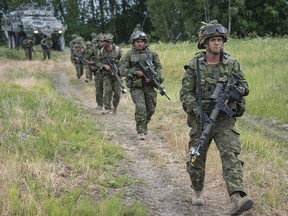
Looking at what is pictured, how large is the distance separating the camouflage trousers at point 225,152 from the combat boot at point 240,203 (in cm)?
6

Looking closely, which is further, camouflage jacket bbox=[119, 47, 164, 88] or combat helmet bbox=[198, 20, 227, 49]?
camouflage jacket bbox=[119, 47, 164, 88]

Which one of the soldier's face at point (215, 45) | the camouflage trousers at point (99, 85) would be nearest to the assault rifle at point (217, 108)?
the soldier's face at point (215, 45)

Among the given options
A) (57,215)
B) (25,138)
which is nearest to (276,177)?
(57,215)

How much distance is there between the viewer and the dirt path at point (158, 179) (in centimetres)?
490

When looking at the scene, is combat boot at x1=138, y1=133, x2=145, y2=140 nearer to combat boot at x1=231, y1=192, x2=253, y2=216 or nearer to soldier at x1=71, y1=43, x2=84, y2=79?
combat boot at x1=231, y1=192, x2=253, y2=216

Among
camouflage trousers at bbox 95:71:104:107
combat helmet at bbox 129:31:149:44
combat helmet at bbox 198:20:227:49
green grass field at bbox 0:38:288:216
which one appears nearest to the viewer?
green grass field at bbox 0:38:288:216

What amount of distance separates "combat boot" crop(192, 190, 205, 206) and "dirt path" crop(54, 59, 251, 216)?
0.20 ft

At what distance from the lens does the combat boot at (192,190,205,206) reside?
4957 millimetres

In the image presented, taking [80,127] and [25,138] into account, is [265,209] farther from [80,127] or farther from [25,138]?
[80,127]

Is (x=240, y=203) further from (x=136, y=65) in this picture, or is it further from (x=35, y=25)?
(x=35, y=25)

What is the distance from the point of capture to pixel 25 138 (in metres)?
6.52

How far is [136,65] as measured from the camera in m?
8.19

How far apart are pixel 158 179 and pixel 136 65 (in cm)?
291

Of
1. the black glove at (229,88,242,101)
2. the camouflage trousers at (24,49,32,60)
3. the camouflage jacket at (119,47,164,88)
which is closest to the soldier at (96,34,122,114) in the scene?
the camouflage jacket at (119,47,164,88)
